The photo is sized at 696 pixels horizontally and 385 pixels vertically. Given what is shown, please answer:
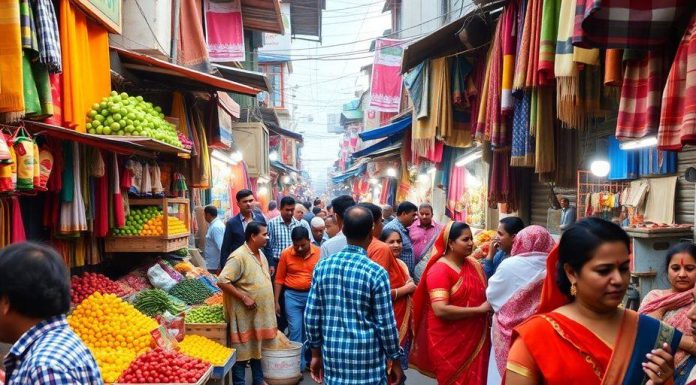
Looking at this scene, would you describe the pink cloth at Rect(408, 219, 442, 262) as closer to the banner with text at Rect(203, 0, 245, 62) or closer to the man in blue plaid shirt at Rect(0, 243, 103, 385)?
the man in blue plaid shirt at Rect(0, 243, 103, 385)

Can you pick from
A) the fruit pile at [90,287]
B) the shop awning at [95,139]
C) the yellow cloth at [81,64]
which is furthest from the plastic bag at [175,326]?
the yellow cloth at [81,64]

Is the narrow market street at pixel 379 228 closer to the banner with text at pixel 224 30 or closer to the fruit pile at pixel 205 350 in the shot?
the fruit pile at pixel 205 350

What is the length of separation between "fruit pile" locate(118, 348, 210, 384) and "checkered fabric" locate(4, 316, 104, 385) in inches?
97.1

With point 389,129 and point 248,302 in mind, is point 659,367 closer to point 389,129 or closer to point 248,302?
point 248,302

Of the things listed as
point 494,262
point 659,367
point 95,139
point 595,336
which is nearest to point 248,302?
point 95,139

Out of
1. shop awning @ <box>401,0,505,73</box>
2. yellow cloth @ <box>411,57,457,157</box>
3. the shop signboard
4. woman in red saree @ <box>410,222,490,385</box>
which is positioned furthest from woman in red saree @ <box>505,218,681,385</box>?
yellow cloth @ <box>411,57,457,157</box>

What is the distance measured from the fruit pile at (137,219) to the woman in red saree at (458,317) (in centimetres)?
414

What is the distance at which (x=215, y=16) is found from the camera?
12273mm

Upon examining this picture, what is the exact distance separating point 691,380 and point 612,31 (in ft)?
6.07

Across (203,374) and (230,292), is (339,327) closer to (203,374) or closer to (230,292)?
(203,374)

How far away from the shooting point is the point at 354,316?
3.63 m

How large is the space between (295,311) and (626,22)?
4.87 metres

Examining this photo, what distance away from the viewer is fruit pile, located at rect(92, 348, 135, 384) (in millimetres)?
4527

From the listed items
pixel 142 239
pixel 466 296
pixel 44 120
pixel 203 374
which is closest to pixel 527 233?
pixel 466 296
